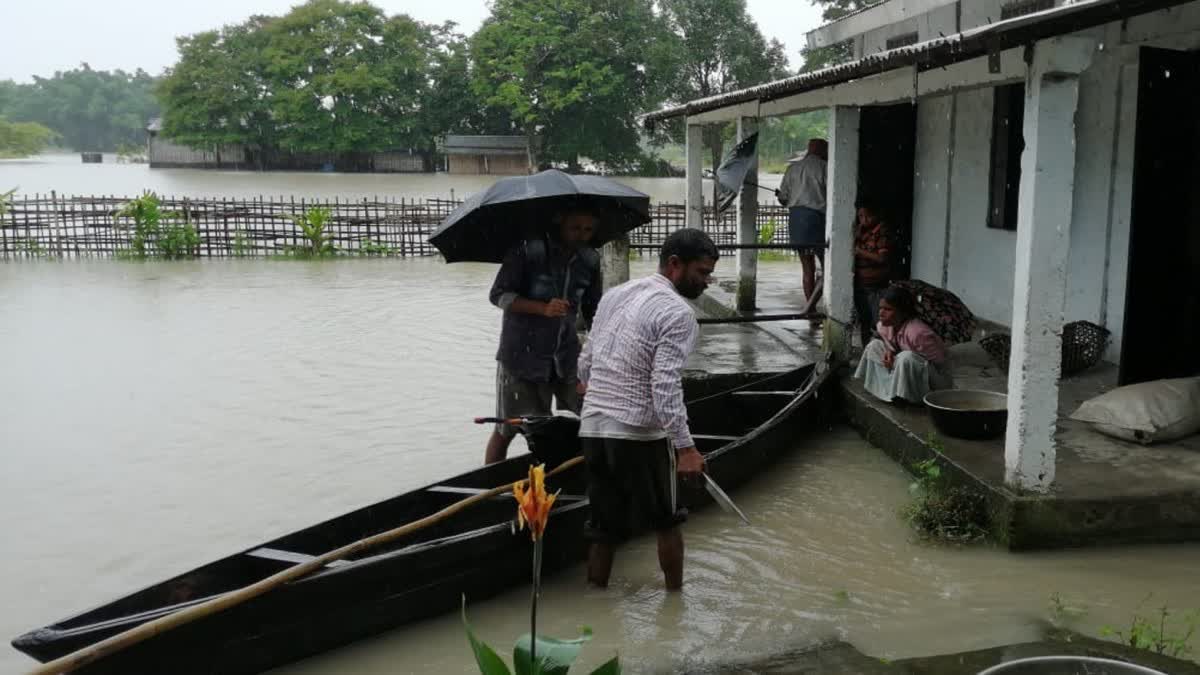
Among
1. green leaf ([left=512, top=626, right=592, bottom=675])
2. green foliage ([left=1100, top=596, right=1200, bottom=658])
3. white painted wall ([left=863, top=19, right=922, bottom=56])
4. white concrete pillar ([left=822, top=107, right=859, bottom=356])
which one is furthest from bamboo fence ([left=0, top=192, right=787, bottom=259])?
green leaf ([left=512, top=626, right=592, bottom=675])

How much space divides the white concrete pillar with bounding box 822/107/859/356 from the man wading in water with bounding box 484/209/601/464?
3.19m

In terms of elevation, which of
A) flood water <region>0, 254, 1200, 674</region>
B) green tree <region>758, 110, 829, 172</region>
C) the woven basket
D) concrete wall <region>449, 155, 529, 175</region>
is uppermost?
green tree <region>758, 110, 829, 172</region>

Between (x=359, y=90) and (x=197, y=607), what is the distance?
40410mm

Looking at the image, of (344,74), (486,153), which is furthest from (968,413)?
(344,74)

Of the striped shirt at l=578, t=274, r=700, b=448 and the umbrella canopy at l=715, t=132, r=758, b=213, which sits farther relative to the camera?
the umbrella canopy at l=715, t=132, r=758, b=213

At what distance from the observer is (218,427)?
8602 mm

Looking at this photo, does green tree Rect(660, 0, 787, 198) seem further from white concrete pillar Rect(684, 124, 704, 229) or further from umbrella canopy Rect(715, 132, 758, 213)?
umbrella canopy Rect(715, 132, 758, 213)

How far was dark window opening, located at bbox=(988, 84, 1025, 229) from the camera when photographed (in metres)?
8.95

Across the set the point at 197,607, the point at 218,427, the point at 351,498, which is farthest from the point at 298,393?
the point at 197,607

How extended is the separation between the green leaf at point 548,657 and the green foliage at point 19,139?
253 ft

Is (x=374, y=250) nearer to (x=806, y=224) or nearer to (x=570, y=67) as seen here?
(x=806, y=224)

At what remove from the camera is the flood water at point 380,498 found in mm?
4691

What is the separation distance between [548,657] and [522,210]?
3631 mm

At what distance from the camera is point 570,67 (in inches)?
1549
